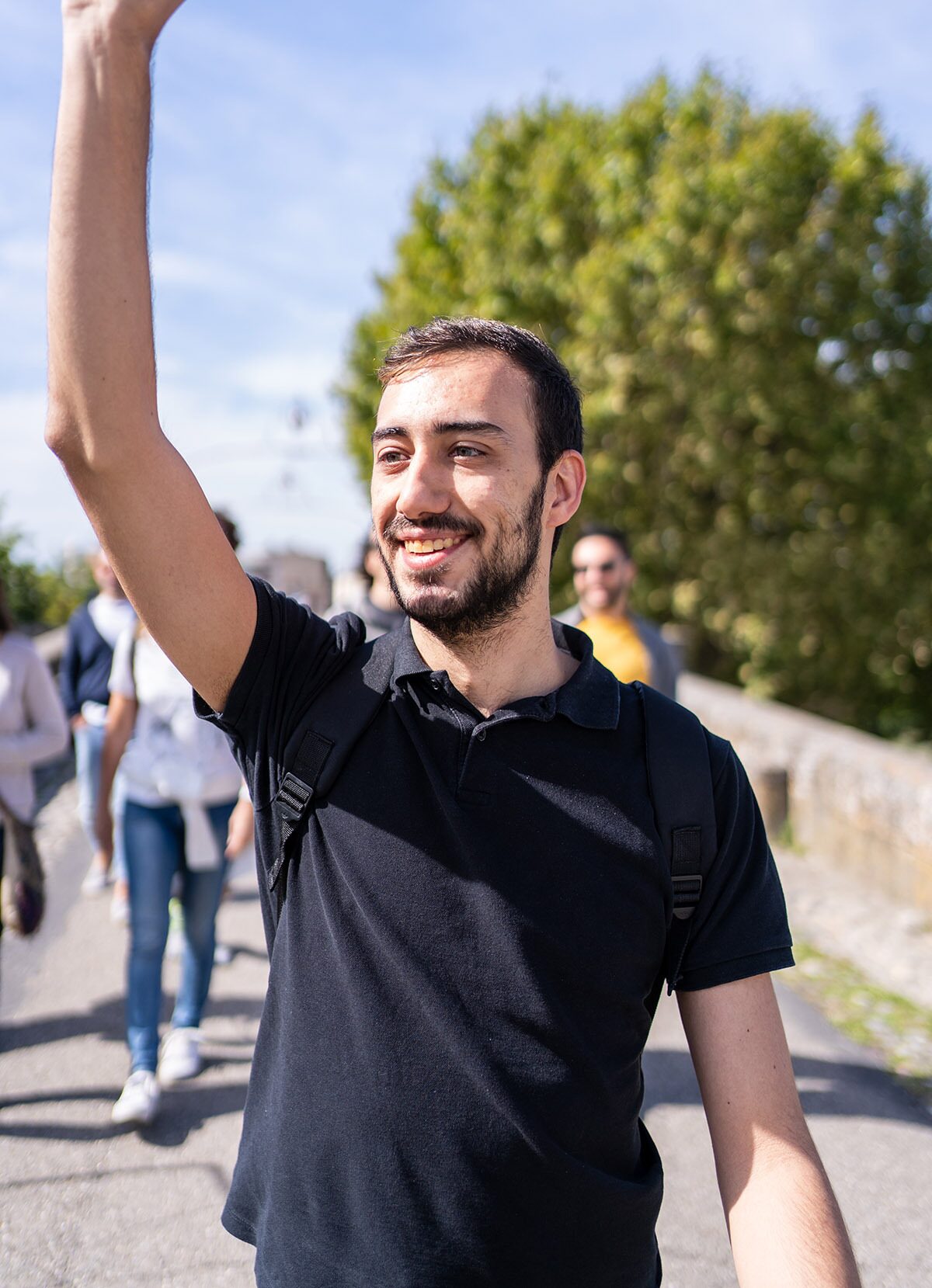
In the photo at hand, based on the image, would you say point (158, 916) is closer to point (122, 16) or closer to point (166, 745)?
point (166, 745)

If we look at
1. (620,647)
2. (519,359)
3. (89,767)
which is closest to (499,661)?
(519,359)

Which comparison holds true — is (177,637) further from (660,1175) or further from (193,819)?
(193,819)

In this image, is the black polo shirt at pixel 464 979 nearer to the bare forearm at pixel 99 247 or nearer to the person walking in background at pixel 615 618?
the bare forearm at pixel 99 247

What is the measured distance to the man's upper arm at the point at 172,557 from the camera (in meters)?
1.50

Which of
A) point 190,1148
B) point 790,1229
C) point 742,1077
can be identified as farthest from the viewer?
point 190,1148

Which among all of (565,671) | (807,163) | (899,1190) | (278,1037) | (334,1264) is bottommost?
(899,1190)

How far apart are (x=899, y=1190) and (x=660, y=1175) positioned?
255 cm

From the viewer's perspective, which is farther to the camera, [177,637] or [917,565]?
[917,565]

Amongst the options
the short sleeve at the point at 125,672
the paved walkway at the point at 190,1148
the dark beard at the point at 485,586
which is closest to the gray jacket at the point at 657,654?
the paved walkway at the point at 190,1148

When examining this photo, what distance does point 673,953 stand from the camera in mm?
1695

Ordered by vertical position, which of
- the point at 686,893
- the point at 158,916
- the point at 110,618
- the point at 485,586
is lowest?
the point at 158,916

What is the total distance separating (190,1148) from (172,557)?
10.0 ft

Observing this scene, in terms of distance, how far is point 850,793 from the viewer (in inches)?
312

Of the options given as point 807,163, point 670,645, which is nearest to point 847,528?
point 807,163
